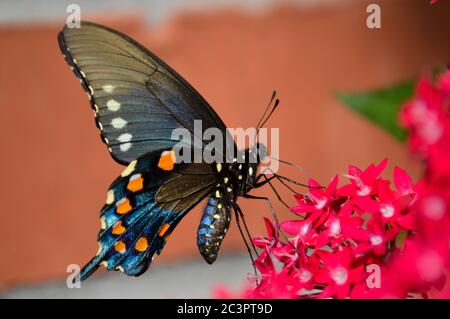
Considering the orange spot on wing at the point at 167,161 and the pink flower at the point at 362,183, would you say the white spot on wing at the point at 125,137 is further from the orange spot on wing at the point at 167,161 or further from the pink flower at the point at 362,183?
the pink flower at the point at 362,183

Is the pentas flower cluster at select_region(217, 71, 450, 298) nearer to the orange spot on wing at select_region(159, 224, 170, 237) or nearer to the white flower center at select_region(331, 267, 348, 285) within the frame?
the white flower center at select_region(331, 267, 348, 285)

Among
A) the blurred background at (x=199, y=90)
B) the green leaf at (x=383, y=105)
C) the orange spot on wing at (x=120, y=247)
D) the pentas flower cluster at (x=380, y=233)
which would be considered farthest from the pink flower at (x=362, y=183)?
the blurred background at (x=199, y=90)

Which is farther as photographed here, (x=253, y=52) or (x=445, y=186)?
(x=253, y=52)

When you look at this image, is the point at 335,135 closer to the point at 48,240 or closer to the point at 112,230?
the point at 48,240

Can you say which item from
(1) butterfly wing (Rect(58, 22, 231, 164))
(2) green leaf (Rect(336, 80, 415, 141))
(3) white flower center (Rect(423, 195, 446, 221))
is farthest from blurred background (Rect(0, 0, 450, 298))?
(3) white flower center (Rect(423, 195, 446, 221))

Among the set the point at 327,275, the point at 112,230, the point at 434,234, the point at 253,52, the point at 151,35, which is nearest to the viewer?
the point at 434,234
